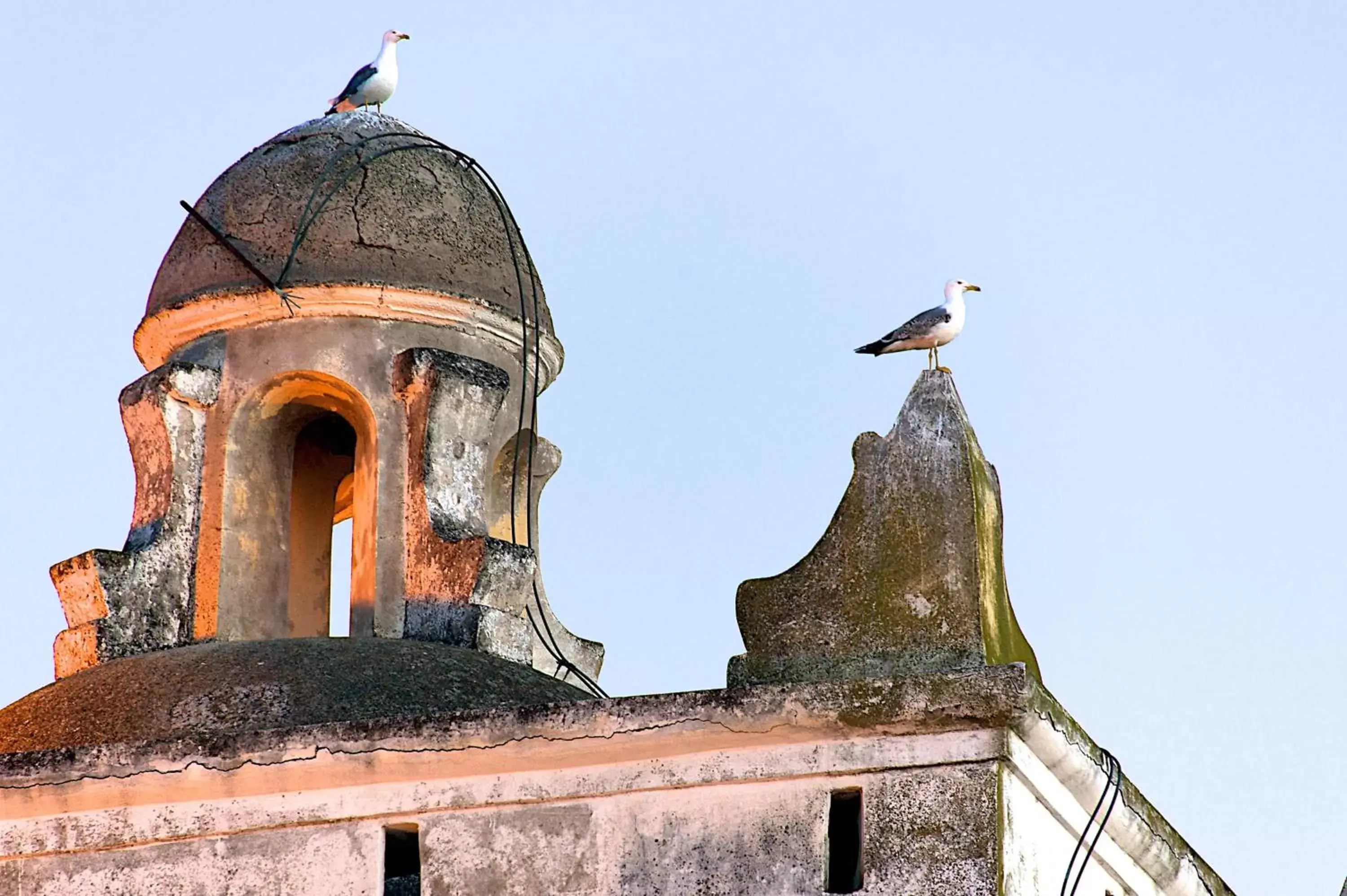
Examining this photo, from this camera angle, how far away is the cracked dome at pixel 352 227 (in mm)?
16844

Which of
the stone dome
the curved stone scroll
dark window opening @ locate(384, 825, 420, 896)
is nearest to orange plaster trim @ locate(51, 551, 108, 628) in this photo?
the curved stone scroll

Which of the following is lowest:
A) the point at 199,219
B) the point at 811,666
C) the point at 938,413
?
the point at 811,666

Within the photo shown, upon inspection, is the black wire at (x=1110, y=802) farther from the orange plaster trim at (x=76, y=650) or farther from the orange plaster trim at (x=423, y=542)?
the orange plaster trim at (x=76, y=650)

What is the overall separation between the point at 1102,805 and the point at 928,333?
8.04ft

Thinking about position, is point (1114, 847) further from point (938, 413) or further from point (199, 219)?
point (199, 219)

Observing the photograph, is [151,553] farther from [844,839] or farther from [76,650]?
[844,839]

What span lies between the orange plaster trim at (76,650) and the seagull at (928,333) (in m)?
4.30

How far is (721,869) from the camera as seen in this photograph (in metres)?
12.6

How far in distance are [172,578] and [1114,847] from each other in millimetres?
5387

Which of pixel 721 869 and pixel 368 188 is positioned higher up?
pixel 368 188

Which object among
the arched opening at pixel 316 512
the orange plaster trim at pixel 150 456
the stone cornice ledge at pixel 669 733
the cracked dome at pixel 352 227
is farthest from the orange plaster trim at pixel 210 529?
the stone cornice ledge at pixel 669 733

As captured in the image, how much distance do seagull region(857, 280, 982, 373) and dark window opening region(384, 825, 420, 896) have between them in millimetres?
3257

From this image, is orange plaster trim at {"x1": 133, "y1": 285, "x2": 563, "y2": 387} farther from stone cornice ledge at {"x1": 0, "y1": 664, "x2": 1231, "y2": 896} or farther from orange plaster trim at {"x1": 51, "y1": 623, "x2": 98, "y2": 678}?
stone cornice ledge at {"x1": 0, "y1": 664, "x2": 1231, "y2": 896}

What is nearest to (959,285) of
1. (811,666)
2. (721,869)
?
(811,666)
